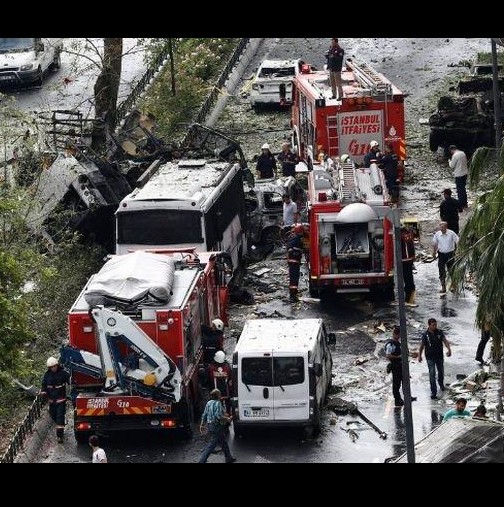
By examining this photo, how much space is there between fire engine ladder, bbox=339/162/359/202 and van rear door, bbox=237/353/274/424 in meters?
6.56

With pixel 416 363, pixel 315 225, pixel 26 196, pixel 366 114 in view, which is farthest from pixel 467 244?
pixel 366 114

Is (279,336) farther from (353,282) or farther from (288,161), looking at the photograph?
(288,161)

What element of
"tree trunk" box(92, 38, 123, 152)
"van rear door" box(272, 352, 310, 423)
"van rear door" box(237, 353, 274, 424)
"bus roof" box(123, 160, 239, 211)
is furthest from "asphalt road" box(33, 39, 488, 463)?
"tree trunk" box(92, 38, 123, 152)

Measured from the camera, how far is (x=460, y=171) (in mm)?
29859

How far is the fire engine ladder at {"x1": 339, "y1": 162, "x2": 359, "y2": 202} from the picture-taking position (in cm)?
2481

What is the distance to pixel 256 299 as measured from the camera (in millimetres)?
26156

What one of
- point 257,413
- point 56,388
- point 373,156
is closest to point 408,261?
point 373,156

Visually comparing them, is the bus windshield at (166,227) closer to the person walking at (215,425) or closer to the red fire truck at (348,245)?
the red fire truck at (348,245)

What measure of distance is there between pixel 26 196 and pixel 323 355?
6.65 metres

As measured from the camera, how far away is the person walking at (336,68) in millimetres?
30516

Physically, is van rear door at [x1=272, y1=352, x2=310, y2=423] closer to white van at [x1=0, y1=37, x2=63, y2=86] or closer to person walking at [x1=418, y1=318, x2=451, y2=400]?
person walking at [x1=418, y1=318, x2=451, y2=400]

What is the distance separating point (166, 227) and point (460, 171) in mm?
8421
